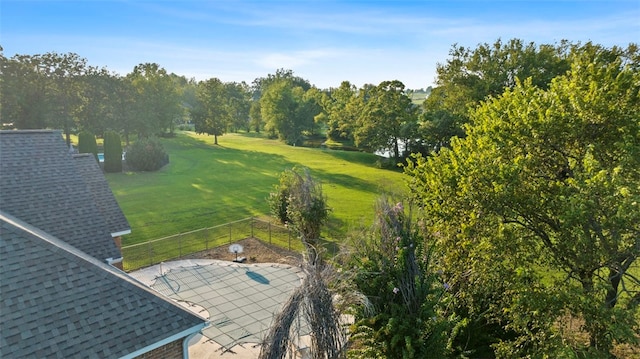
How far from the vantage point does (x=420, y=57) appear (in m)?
17.0

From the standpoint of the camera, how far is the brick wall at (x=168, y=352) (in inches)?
273

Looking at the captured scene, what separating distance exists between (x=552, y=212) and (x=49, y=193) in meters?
13.9

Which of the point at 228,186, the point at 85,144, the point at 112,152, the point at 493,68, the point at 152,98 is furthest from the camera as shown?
the point at 152,98

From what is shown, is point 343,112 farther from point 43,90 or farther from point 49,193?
point 49,193

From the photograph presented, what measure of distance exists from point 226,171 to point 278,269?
25818mm

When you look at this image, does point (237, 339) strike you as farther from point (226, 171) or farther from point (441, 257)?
point (226, 171)

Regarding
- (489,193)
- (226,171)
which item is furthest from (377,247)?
(226,171)

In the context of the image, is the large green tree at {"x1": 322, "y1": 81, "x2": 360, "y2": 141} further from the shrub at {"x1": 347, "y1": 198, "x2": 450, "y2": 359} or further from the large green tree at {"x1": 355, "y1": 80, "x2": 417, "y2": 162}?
the shrub at {"x1": 347, "y1": 198, "x2": 450, "y2": 359}

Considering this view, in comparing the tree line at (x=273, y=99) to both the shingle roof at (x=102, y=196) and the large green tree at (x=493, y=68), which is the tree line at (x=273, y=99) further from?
the shingle roof at (x=102, y=196)

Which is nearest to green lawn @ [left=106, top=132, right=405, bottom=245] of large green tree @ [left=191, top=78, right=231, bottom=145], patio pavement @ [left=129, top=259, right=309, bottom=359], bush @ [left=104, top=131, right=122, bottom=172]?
bush @ [left=104, top=131, right=122, bottom=172]

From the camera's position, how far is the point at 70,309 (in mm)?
6484

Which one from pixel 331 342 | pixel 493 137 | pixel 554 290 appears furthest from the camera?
pixel 493 137

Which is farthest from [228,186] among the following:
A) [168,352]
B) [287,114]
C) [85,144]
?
[287,114]

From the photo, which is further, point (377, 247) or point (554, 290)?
point (554, 290)
